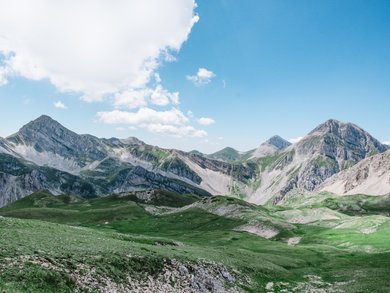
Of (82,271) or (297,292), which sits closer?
(82,271)

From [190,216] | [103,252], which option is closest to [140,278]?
[103,252]

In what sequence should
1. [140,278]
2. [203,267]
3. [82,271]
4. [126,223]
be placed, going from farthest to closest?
[126,223] < [203,267] < [140,278] < [82,271]

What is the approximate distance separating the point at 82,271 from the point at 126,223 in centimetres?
14377

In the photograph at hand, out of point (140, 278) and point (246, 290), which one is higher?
point (140, 278)

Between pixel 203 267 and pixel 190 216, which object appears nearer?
pixel 203 267

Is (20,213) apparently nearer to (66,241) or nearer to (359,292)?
(66,241)

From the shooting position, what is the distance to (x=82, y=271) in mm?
37375

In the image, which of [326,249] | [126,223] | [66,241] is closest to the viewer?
[66,241]

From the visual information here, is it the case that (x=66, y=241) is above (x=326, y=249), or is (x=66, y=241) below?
above

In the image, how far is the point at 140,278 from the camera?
42.0 metres

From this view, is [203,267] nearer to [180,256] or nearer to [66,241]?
[180,256]

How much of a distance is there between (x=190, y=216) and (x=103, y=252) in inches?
6053

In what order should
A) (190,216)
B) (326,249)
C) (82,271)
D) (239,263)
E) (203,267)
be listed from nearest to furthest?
(82,271) → (203,267) → (239,263) → (326,249) → (190,216)

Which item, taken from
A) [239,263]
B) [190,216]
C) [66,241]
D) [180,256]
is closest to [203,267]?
[180,256]
